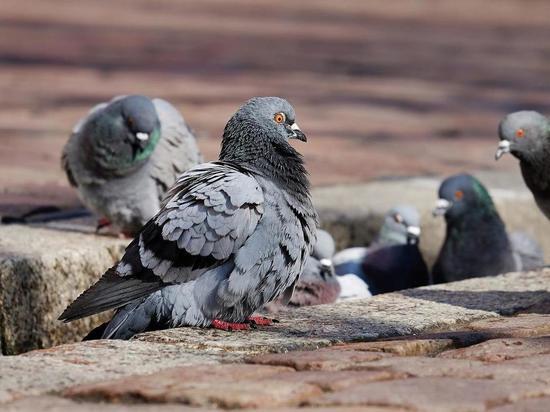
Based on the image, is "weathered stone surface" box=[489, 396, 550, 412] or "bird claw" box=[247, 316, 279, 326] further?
"bird claw" box=[247, 316, 279, 326]

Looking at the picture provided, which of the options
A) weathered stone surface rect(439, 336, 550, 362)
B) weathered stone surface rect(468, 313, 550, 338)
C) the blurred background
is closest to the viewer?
weathered stone surface rect(439, 336, 550, 362)

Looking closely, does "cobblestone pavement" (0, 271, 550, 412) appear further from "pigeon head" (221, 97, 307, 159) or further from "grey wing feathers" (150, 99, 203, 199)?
"grey wing feathers" (150, 99, 203, 199)

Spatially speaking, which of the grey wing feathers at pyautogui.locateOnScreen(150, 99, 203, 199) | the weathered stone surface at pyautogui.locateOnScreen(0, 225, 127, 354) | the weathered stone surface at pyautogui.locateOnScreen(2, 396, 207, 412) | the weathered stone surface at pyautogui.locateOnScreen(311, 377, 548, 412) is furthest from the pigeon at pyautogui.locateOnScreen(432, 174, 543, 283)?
the weathered stone surface at pyautogui.locateOnScreen(2, 396, 207, 412)

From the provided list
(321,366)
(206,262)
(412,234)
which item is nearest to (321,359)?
(321,366)

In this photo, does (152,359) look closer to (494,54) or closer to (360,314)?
(360,314)

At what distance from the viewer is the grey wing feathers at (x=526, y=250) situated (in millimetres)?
7535

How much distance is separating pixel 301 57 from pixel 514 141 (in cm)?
1024

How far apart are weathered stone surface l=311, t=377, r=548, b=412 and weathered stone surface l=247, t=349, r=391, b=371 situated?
26 cm

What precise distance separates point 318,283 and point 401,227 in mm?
1132

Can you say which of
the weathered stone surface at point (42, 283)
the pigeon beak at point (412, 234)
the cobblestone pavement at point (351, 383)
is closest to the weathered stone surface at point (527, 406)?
the cobblestone pavement at point (351, 383)

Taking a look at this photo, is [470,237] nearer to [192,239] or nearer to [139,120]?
[139,120]

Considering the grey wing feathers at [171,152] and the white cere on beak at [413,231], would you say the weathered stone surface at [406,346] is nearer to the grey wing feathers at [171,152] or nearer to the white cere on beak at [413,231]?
the grey wing feathers at [171,152]

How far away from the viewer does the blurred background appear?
1016 cm

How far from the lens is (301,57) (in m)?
16.9
